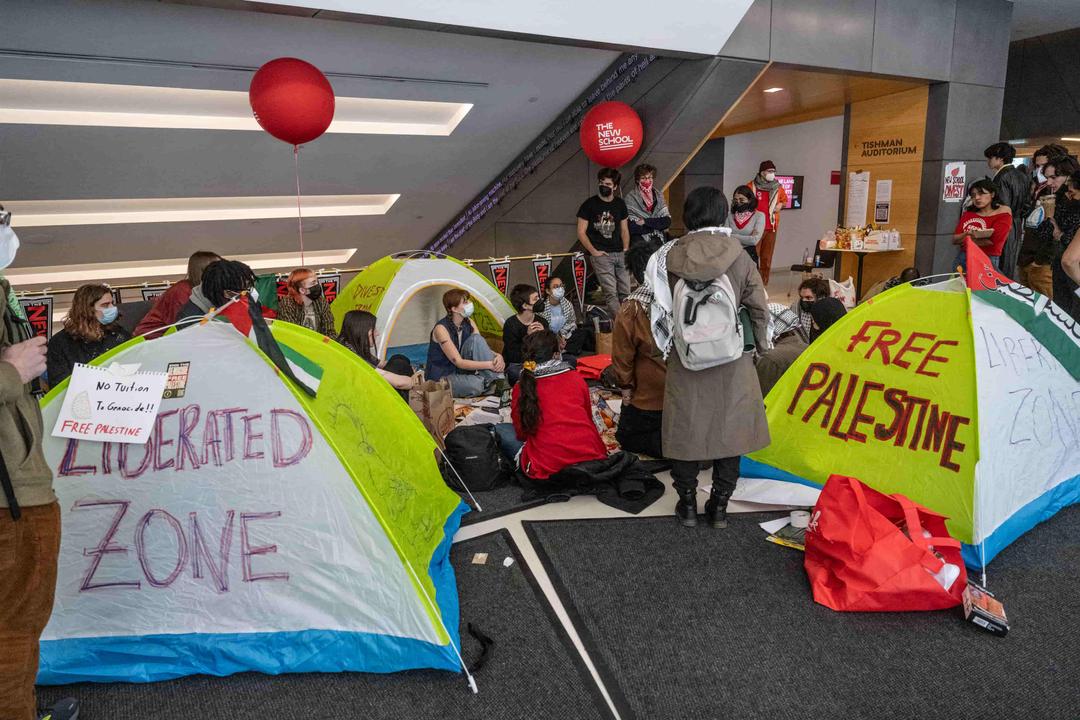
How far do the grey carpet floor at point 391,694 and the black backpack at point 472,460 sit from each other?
1.06m

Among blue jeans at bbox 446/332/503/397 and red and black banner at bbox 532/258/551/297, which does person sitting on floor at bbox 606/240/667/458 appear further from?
red and black banner at bbox 532/258/551/297

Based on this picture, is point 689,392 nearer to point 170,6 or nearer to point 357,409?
point 357,409

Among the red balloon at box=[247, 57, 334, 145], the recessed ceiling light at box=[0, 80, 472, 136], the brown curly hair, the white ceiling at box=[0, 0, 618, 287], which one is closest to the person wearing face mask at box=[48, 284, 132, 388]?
the brown curly hair

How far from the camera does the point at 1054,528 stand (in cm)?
281

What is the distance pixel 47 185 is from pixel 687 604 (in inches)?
252

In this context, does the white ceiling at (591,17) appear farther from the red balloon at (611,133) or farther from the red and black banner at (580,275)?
the red and black banner at (580,275)

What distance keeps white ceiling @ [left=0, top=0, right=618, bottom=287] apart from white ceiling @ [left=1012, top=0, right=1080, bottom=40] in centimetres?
427

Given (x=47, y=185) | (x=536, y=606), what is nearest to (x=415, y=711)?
(x=536, y=606)

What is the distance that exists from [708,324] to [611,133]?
3.72 metres

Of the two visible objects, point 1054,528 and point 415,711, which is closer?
point 415,711

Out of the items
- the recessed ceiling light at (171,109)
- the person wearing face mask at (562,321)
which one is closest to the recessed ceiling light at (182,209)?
the recessed ceiling light at (171,109)

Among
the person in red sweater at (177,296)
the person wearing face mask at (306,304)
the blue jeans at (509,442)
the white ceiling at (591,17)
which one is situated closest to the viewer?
the blue jeans at (509,442)

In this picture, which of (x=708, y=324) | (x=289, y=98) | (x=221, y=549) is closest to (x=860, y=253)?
(x=708, y=324)

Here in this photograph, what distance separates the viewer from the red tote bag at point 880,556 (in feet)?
7.39
